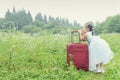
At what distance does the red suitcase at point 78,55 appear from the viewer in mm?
10578

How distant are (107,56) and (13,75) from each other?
9.82 ft

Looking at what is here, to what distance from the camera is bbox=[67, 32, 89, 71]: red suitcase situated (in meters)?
10.6

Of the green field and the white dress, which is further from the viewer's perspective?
the white dress

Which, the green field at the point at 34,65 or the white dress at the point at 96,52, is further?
the white dress at the point at 96,52

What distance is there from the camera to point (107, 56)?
1067 cm

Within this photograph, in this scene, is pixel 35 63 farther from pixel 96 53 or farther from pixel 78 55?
pixel 96 53

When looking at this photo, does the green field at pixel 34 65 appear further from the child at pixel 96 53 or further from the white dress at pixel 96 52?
the white dress at pixel 96 52

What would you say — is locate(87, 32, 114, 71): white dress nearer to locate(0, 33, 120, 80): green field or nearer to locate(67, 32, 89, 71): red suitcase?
locate(67, 32, 89, 71): red suitcase

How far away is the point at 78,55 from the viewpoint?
10.6m

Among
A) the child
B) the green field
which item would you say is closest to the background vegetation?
the green field

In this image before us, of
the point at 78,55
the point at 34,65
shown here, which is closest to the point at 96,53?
the point at 78,55

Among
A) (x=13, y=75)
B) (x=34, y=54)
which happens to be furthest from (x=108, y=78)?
(x=34, y=54)

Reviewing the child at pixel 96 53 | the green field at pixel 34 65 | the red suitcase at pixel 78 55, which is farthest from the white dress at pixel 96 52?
the green field at pixel 34 65

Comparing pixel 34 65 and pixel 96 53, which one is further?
pixel 34 65
